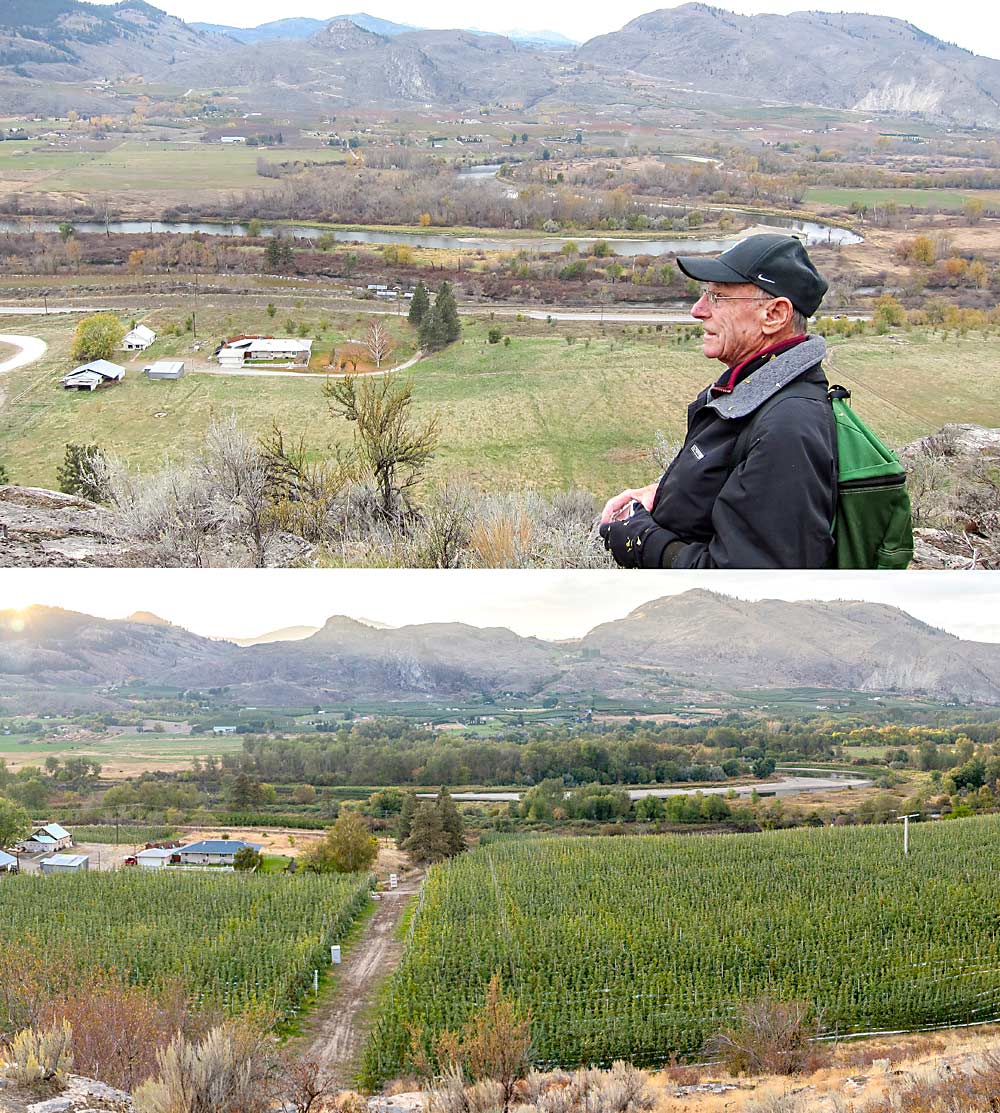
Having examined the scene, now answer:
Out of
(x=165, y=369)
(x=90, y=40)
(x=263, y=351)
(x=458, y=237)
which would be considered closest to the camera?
(x=165, y=369)

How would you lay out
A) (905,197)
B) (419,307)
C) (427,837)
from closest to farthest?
(427,837) → (419,307) → (905,197)

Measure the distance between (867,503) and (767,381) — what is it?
296 mm

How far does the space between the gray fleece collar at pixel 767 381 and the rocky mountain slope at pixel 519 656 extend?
358mm

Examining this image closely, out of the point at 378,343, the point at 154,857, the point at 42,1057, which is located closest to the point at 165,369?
the point at 378,343

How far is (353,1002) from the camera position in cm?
157

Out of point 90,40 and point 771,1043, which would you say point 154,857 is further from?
point 90,40

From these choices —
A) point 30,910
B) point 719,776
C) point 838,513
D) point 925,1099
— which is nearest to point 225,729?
point 30,910

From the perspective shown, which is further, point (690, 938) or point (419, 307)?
point (419, 307)

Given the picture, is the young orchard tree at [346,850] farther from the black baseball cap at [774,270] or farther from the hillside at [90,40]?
the hillside at [90,40]

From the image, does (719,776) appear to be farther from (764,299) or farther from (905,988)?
(764,299)

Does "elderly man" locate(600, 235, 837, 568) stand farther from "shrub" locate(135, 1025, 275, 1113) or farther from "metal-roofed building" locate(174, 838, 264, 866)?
"shrub" locate(135, 1025, 275, 1113)

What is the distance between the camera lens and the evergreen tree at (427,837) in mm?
1753

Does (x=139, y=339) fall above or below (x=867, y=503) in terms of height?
below

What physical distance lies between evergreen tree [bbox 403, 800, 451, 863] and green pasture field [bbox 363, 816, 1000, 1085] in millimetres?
35
